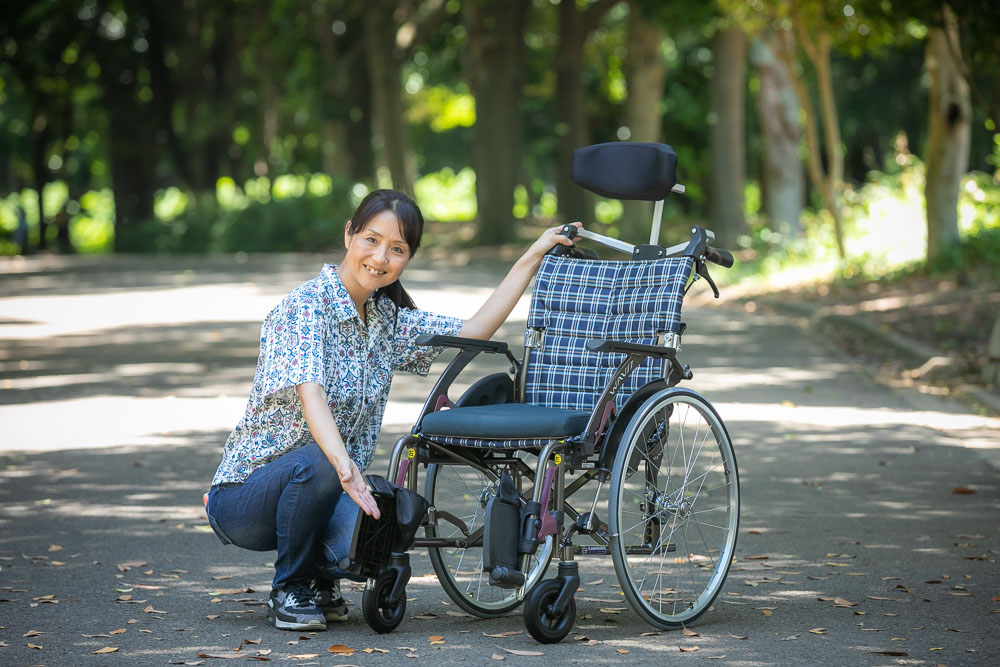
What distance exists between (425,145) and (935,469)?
193 ft

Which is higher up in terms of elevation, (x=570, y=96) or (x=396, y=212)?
(x=570, y=96)

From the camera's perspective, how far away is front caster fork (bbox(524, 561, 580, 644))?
490cm

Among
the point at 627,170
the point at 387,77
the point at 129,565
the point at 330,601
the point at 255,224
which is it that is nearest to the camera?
the point at 330,601

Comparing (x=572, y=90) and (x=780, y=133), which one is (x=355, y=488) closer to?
(x=780, y=133)

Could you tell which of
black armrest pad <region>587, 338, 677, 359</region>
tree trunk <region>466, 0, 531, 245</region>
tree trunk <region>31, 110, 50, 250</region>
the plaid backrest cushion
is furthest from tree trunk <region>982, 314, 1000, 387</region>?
tree trunk <region>31, 110, 50, 250</region>

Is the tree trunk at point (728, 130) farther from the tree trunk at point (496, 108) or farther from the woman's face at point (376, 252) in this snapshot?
the woman's face at point (376, 252)

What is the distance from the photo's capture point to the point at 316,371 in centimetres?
504

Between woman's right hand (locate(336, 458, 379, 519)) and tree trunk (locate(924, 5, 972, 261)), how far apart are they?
633 inches

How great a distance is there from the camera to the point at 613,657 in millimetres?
4793

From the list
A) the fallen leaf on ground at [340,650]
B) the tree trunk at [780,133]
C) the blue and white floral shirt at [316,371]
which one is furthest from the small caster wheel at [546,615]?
the tree trunk at [780,133]

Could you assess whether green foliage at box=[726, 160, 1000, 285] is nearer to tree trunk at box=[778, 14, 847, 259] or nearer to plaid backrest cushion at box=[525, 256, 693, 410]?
tree trunk at box=[778, 14, 847, 259]

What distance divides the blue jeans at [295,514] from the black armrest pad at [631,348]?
101cm

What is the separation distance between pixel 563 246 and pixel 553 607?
1.62 metres

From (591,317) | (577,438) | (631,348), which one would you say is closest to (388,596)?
(577,438)
